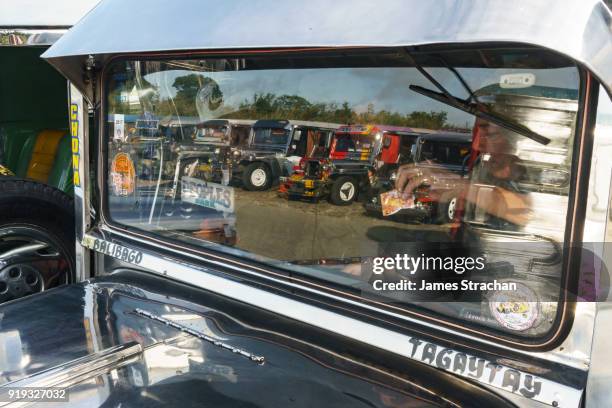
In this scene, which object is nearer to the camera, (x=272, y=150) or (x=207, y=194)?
(x=272, y=150)

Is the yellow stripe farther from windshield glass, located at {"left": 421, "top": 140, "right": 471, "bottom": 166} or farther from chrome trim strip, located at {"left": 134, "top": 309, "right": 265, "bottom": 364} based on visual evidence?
windshield glass, located at {"left": 421, "top": 140, "right": 471, "bottom": 166}

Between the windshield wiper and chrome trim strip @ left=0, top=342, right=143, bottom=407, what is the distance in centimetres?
111

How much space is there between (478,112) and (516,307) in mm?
512

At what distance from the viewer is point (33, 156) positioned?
5695 millimetres

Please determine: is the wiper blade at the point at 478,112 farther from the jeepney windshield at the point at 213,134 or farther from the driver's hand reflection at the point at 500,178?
the jeepney windshield at the point at 213,134

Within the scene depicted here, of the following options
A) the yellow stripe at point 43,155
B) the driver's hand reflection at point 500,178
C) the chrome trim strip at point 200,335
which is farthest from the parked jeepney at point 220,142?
the yellow stripe at point 43,155

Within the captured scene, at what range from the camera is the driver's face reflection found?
1523 mm

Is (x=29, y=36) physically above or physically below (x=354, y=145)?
above

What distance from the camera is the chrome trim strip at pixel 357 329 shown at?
1.40 m

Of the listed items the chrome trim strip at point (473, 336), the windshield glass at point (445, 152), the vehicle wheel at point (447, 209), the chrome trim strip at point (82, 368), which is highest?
the windshield glass at point (445, 152)

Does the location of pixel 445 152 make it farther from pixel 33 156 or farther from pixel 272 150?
pixel 33 156

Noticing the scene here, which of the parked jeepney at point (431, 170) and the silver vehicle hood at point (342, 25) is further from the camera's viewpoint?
the parked jeepney at point (431, 170)

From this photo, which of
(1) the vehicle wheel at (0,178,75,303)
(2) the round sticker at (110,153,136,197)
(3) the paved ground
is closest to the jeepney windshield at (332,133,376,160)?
(3) the paved ground

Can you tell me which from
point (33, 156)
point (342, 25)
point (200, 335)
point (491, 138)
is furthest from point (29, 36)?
point (491, 138)
